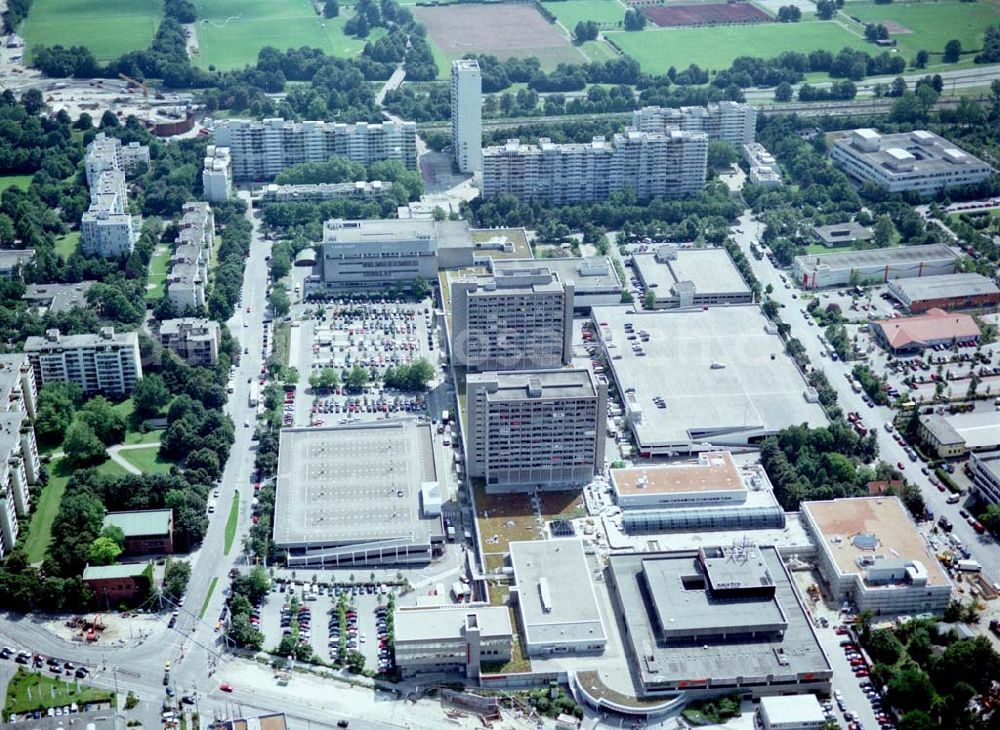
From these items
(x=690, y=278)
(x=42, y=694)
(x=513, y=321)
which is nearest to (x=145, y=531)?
(x=42, y=694)

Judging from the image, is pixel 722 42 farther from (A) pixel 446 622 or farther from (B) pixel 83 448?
(A) pixel 446 622

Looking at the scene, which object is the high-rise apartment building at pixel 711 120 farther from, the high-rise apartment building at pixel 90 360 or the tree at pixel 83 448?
the tree at pixel 83 448

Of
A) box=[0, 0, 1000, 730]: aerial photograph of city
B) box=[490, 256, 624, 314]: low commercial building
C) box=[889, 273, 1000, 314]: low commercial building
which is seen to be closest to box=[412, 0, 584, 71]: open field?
box=[0, 0, 1000, 730]: aerial photograph of city

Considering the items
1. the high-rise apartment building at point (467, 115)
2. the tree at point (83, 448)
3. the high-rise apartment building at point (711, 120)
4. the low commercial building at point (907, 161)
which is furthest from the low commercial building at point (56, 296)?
the low commercial building at point (907, 161)

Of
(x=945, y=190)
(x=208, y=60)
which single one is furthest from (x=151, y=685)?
(x=208, y=60)

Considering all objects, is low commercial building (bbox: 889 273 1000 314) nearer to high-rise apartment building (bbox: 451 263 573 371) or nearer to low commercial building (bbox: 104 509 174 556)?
high-rise apartment building (bbox: 451 263 573 371)
